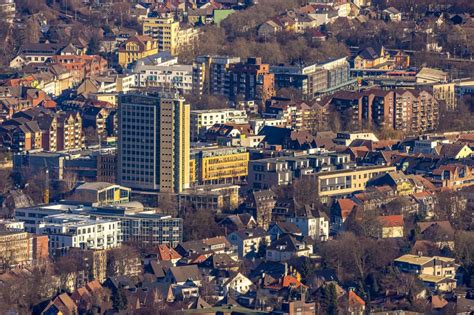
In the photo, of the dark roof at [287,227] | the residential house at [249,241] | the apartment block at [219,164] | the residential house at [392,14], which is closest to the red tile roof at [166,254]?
the residential house at [249,241]

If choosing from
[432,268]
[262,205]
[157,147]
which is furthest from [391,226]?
[157,147]

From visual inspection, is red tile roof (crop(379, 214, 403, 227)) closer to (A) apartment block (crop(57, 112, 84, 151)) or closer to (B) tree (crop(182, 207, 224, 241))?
(B) tree (crop(182, 207, 224, 241))

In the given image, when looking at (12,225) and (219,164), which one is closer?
(12,225)

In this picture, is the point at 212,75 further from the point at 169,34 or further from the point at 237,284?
the point at 237,284

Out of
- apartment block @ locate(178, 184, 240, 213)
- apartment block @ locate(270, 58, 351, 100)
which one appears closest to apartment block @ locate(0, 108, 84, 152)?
apartment block @ locate(178, 184, 240, 213)

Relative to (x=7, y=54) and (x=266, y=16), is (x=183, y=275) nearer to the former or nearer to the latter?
(x=7, y=54)

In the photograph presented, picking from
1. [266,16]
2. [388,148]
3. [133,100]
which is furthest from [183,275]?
[266,16]

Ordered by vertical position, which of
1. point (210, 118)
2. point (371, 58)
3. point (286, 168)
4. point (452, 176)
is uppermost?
point (286, 168)
